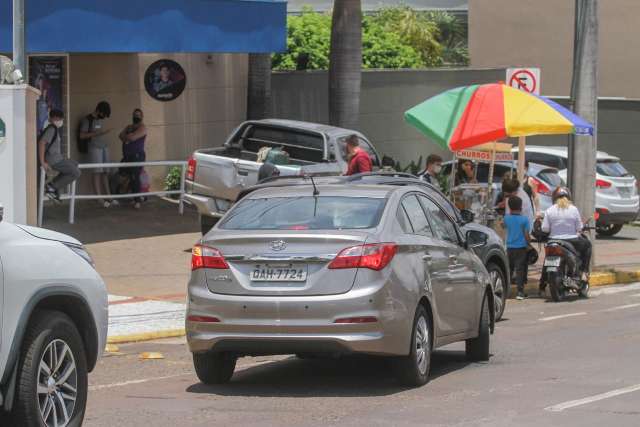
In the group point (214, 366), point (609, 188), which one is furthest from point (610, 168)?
point (214, 366)

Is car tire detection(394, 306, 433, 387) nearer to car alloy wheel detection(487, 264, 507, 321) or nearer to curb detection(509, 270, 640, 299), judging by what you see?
car alloy wheel detection(487, 264, 507, 321)

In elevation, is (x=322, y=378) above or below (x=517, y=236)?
below

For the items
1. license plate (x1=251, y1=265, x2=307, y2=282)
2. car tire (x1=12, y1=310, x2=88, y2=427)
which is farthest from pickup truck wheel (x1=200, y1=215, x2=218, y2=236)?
car tire (x1=12, y1=310, x2=88, y2=427)

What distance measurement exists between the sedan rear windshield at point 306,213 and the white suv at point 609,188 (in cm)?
1628

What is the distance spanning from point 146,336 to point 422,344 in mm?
4295

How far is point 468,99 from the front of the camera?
19203mm

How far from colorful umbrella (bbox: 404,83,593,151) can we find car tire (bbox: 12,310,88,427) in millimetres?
11269

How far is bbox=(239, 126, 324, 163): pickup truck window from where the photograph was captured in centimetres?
2144

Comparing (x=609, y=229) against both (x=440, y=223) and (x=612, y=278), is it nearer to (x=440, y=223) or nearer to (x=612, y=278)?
(x=612, y=278)

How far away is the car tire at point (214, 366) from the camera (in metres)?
10.5

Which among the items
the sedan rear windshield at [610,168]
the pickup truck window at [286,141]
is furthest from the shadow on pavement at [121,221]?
the sedan rear windshield at [610,168]

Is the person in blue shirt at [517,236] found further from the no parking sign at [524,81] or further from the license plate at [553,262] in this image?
the no parking sign at [524,81]

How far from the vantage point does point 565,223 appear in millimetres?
18297

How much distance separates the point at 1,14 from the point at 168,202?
7.36m
